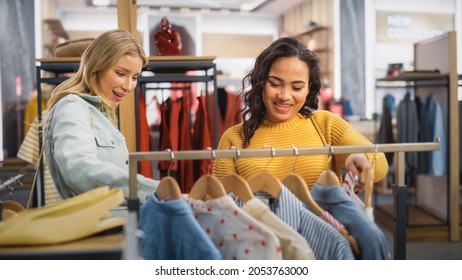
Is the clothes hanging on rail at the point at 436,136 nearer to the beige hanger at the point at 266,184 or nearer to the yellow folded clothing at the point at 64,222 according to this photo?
the beige hanger at the point at 266,184

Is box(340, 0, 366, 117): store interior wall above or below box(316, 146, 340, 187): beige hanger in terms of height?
above

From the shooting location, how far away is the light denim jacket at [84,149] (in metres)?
0.98

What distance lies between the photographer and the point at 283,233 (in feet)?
3.09

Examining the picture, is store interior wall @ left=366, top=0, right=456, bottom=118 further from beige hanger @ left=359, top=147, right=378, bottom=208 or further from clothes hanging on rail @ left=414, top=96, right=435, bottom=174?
beige hanger @ left=359, top=147, right=378, bottom=208

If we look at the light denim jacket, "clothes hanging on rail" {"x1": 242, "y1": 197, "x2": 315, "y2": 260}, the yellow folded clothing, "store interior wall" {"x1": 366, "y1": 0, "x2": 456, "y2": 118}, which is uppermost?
"store interior wall" {"x1": 366, "y1": 0, "x2": 456, "y2": 118}

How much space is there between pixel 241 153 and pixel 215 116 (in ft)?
4.68

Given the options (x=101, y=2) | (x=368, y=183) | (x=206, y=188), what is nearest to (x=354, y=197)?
(x=368, y=183)

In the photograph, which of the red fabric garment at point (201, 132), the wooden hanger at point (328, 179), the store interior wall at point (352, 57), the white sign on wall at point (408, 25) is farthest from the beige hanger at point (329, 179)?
the white sign on wall at point (408, 25)

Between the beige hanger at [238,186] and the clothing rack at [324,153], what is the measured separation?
0.15ft

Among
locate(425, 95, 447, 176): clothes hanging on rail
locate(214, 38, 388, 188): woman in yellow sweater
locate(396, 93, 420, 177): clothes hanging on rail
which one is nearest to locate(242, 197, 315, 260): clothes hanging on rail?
locate(214, 38, 388, 188): woman in yellow sweater

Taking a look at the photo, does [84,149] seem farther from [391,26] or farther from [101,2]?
[391,26]

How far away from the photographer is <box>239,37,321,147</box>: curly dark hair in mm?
1306

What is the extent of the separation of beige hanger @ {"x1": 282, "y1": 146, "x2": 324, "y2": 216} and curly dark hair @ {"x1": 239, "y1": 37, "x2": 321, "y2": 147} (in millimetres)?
317
